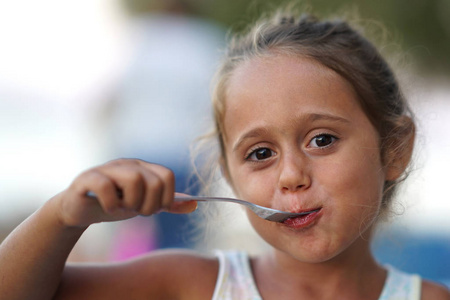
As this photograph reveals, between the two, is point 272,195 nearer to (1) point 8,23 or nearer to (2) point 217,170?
(2) point 217,170

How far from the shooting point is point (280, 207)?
1092 mm

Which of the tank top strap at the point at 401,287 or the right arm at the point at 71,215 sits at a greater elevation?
the right arm at the point at 71,215

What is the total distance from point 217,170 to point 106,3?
4.14 meters

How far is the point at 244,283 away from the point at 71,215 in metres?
0.56

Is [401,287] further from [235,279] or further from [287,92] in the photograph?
[287,92]

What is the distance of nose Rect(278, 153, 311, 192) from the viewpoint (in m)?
1.05

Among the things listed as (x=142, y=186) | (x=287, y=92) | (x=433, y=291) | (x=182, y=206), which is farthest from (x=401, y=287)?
(x=142, y=186)

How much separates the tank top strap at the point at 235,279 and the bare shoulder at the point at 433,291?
1.48 ft

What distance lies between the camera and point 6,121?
12.8ft

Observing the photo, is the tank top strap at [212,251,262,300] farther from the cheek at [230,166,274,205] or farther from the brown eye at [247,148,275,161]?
the brown eye at [247,148,275,161]

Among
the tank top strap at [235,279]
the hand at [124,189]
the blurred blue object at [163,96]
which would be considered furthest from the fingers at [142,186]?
the blurred blue object at [163,96]

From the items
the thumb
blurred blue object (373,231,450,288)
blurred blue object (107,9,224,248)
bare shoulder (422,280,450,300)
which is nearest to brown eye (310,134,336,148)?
the thumb

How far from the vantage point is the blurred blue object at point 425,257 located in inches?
87.4

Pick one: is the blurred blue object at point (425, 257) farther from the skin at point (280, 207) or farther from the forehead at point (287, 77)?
the forehead at point (287, 77)
